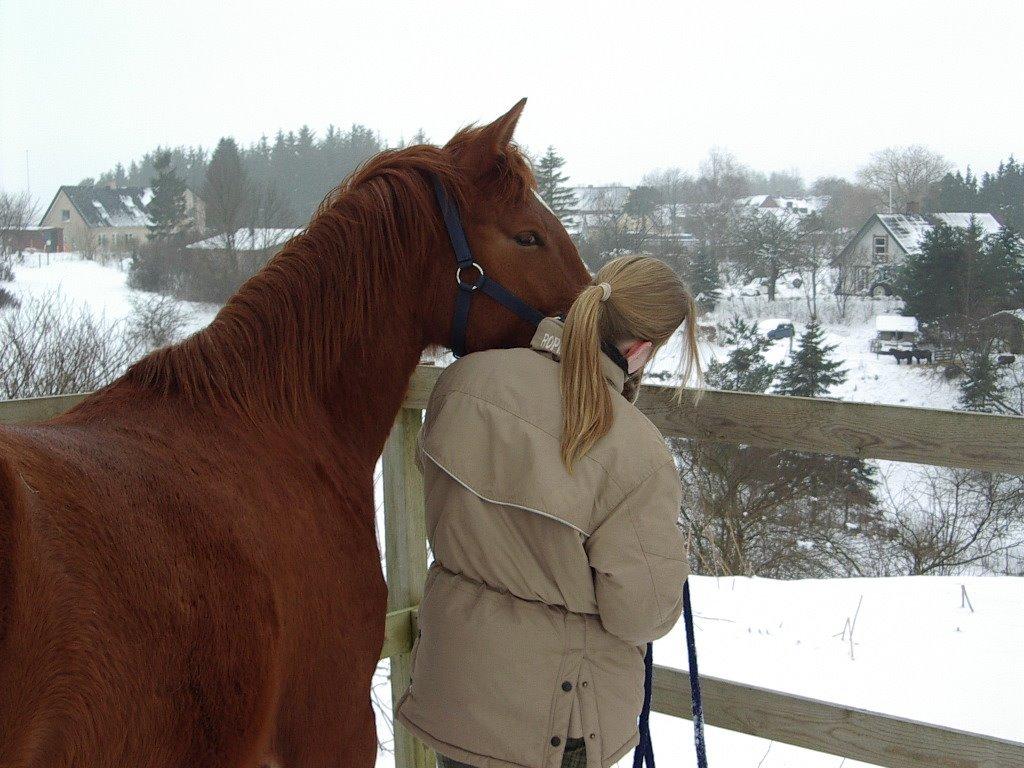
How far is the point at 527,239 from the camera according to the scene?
1.86m

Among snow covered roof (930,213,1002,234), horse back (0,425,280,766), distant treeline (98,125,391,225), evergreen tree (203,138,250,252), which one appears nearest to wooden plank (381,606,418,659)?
horse back (0,425,280,766)

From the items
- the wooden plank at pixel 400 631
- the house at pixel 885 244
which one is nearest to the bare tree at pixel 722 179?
the house at pixel 885 244

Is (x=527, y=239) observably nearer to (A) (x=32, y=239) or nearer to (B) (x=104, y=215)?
(A) (x=32, y=239)

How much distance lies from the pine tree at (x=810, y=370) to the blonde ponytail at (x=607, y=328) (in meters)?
14.5

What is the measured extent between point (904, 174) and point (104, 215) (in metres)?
20.2

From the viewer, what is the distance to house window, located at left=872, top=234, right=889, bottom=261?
18141mm

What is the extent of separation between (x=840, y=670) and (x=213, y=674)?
3.29 metres

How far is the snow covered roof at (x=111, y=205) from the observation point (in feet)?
57.9

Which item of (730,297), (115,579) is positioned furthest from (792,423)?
(730,297)

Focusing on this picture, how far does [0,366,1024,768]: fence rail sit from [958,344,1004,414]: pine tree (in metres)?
14.3

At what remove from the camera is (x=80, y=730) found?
3.36 ft

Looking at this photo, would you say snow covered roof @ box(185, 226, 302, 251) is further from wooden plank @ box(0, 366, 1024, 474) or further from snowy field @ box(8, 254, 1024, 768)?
wooden plank @ box(0, 366, 1024, 474)

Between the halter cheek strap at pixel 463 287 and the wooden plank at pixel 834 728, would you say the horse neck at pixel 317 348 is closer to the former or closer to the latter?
the halter cheek strap at pixel 463 287

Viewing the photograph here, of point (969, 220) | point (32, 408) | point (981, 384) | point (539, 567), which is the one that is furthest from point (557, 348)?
point (969, 220)
